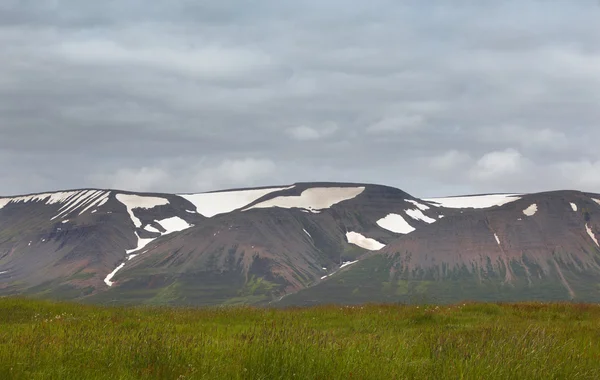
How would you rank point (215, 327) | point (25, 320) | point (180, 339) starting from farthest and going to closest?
point (25, 320), point (215, 327), point (180, 339)

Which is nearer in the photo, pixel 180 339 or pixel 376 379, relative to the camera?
pixel 376 379

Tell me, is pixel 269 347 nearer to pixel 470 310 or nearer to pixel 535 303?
pixel 470 310

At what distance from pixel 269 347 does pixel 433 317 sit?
12470 mm

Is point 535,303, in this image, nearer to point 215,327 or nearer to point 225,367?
point 215,327

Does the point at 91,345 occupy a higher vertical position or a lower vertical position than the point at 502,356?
higher

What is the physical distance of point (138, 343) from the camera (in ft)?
39.9

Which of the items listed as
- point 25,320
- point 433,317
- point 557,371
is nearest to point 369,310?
point 433,317

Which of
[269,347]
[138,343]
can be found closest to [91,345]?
[138,343]

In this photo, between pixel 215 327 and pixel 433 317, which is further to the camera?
pixel 433 317

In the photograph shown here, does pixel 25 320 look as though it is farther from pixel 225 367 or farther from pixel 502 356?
pixel 502 356

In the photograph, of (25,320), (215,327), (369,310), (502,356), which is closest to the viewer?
(502,356)

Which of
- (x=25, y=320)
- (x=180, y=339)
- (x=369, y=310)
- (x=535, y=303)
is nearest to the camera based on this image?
(x=180, y=339)

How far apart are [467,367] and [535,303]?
1863 centimetres

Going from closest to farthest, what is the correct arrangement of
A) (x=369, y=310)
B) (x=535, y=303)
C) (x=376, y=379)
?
1. (x=376, y=379)
2. (x=369, y=310)
3. (x=535, y=303)
